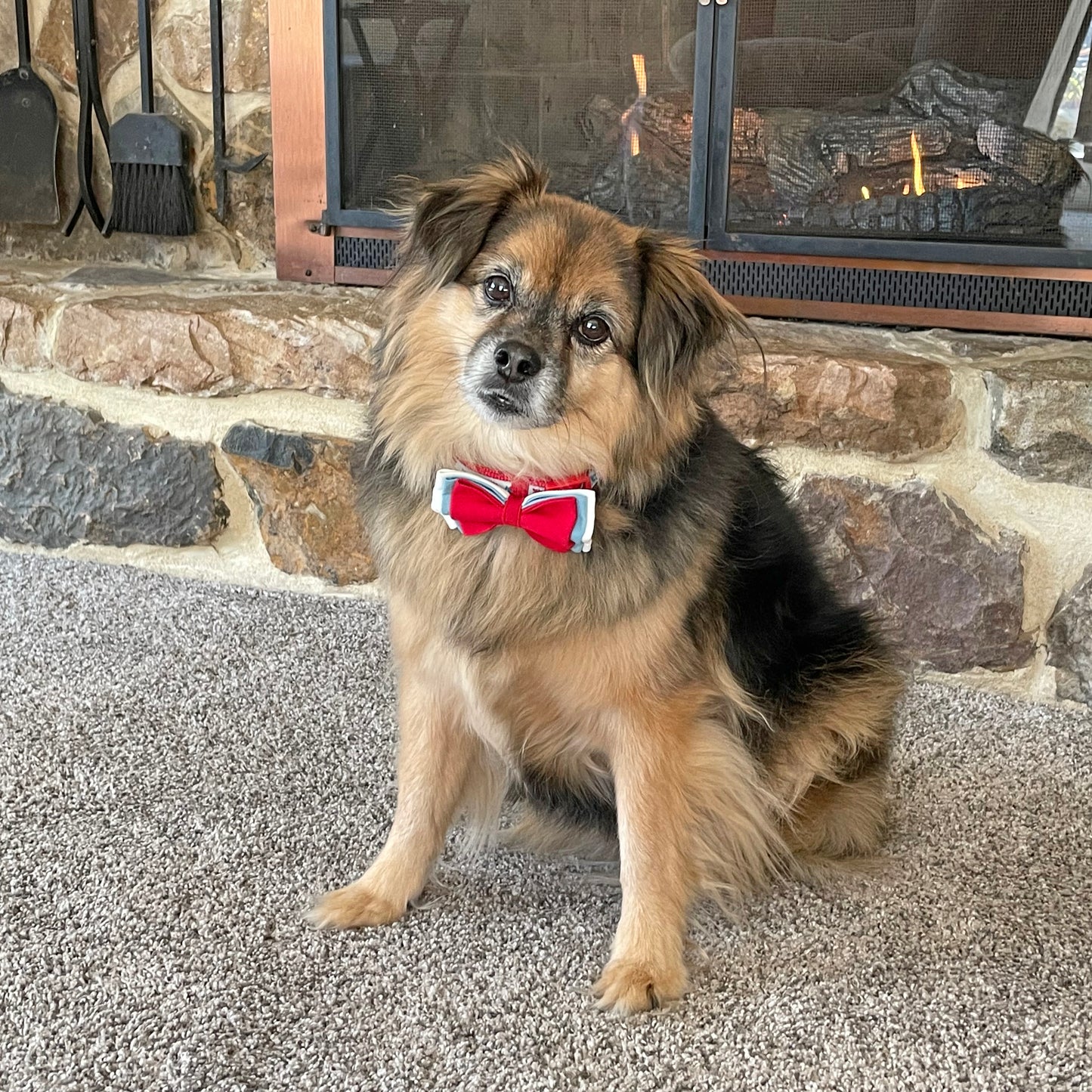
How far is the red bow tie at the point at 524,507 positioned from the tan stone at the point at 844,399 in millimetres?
792

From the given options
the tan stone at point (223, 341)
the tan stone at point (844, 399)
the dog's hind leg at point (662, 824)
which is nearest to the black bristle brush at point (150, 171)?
the tan stone at point (223, 341)

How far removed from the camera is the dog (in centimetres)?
135


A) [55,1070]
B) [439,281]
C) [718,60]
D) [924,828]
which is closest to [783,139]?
[718,60]

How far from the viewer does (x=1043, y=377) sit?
197cm

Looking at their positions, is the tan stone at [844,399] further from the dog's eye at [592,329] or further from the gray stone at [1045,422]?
the dog's eye at [592,329]

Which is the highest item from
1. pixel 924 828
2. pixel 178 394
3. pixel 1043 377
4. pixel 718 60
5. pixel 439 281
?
pixel 718 60

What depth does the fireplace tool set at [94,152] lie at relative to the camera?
8.42 feet

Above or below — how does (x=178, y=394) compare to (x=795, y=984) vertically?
above

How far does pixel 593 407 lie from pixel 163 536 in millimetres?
1460

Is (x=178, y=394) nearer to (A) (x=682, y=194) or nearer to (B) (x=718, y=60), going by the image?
(A) (x=682, y=194)

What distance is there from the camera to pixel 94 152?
270 cm

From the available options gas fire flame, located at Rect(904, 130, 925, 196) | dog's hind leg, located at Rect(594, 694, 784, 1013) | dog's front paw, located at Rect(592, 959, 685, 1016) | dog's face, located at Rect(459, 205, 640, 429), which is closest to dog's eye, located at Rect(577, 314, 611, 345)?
dog's face, located at Rect(459, 205, 640, 429)

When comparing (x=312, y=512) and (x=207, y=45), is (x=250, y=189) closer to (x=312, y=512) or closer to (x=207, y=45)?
(x=207, y=45)

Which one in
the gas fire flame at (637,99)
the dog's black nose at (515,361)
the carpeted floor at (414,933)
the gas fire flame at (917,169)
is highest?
the gas fire flame at (637,99)
